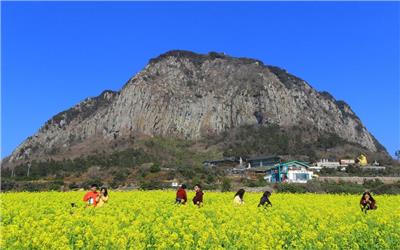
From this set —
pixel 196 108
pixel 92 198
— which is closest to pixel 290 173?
pixel 92 198

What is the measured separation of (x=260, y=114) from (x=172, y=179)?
268 ft

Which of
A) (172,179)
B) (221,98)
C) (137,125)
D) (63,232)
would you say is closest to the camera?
(63,232)

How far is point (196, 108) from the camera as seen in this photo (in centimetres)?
14175

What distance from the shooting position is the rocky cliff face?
448 ft

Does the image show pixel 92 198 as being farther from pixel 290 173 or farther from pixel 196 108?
pixel 196 108

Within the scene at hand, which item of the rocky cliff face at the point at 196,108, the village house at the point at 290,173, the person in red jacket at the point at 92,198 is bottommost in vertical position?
the person in red jacket at the point at 92,198

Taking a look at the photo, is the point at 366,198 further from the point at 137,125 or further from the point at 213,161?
the point at 137,125

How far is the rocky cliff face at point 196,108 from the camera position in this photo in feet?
448

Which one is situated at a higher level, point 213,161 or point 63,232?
point 213,161

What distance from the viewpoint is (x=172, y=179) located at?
2485 inches

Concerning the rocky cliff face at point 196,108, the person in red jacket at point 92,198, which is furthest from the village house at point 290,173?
the rocky cliff face at point 196,108

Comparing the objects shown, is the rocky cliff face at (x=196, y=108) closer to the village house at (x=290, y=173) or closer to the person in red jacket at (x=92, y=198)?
the village house at (x=290, y=173)

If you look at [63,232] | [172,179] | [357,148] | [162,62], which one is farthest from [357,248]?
[162,62]

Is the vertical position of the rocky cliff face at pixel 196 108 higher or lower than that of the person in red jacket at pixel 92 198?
higher
